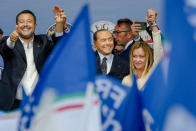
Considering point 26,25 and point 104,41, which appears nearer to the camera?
point 26,25

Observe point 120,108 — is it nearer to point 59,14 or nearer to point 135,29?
point 59,14

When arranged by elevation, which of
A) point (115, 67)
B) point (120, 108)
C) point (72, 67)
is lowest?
point (120, 108)

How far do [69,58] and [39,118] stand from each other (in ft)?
0.93

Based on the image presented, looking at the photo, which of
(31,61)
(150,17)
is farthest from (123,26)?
(31,61)

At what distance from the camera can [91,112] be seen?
6.69 feet

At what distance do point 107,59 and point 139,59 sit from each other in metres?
0.73

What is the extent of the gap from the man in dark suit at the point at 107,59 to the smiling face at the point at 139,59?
1.94ft

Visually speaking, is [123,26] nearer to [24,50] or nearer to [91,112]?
[24,50]

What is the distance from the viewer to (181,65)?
1660 mm

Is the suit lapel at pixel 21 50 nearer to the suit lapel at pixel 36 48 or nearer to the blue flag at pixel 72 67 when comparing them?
the suit lapel at pixel 36 48

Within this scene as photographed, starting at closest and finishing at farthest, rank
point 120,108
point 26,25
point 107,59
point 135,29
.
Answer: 1. point 120,108
2. point 26,25
3. point 107,59
4. point 135,29

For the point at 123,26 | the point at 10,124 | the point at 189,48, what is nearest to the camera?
Answer: the point at 189,48

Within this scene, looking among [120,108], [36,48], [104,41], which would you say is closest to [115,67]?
[104,41]

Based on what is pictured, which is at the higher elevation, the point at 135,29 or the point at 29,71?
the point at 135,29
